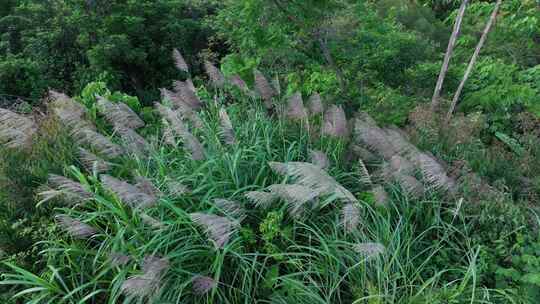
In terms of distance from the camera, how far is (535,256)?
3.16 meters

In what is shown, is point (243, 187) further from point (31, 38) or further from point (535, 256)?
point (31, 38)

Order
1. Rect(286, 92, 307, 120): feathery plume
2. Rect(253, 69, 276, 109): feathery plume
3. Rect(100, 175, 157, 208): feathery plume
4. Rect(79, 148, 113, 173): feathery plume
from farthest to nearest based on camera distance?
Rect(253, 69, 276, 109): feathery plume, Rect(286, 92, 307, 120): feathery plume, Rect(79, 148, 113, 173): feathery plume, Rect(100, 175, 157, 208): feathery plume

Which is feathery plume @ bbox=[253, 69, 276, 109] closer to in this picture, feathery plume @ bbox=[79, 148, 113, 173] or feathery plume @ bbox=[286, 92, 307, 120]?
feathery plume @ bbox=[286, 92, 307, 120]

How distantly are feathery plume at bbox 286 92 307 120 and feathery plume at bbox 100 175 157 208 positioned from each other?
6.01ft

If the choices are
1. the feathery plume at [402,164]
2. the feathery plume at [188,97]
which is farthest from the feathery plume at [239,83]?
the feathery plume at [402,164]

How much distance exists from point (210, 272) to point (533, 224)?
2491mm

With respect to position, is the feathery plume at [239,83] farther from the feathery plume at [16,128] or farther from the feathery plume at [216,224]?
the feathery plume at [216,224]

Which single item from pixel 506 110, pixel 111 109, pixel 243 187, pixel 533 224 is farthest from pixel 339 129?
pixel 506 110

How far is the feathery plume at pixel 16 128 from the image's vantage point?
3.82 m

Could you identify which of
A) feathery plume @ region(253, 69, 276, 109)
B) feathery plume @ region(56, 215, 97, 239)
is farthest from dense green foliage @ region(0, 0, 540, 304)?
feathery plume @ region(253, 69, 276, 109)

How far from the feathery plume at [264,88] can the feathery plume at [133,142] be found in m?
1.42

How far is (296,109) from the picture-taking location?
442 cm

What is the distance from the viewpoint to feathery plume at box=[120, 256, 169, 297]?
8.21 ft

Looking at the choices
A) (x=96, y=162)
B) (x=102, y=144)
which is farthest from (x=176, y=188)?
(x=102, y=144)
